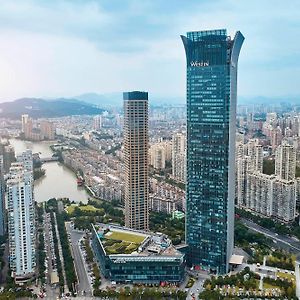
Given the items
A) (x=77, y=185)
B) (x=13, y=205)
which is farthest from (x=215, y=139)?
(x=77, y=185)

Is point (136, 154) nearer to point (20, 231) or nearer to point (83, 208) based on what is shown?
point (20, 231)

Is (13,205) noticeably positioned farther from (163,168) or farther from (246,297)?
(163,168)

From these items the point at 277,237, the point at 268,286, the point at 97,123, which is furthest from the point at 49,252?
the point at 97,123

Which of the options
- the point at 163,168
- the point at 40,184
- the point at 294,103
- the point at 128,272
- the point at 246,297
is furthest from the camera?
the point at 294,103

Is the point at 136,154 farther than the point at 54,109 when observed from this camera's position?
No

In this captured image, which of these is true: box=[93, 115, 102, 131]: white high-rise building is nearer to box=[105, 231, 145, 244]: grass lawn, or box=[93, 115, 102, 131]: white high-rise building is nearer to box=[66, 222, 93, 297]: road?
box=[66, 222, 93, 297]: road

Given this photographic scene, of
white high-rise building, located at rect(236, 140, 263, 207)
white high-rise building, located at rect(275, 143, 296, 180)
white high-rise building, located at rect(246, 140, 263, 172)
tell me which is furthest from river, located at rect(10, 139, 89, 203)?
white high-rise building, located at rect(275, 143, 296, 180)

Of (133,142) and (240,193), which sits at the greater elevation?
(133,142)
